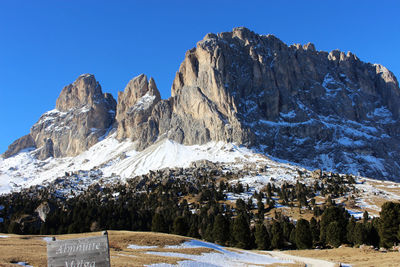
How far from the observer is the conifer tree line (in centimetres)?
7038

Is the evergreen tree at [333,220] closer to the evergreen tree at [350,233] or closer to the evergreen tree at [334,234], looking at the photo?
the evergreen tree at [334,234]

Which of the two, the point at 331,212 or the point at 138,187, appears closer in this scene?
the point at 331,212

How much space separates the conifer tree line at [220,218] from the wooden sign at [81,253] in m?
62.6

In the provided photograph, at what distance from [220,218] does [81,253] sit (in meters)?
67.9

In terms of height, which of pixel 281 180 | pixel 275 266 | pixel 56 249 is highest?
pixel 281 180

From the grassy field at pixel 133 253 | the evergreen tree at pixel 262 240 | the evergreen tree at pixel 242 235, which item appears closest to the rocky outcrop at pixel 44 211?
the grassy field at pixel 133 253

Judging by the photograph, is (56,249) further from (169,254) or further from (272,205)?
(272,205)

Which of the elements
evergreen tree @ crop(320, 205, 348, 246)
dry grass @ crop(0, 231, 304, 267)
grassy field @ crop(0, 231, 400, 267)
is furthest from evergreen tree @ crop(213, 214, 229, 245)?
dry grass @ crop(0, 231, 304, 267)

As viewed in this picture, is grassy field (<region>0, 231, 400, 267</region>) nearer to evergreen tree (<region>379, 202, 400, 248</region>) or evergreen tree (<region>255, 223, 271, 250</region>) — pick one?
evergreen tree (<region>379, 202, 400, 248</region>)

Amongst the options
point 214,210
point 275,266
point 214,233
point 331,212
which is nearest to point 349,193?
point 214,210

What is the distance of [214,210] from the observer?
133 m

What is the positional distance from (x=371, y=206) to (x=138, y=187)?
123 metres

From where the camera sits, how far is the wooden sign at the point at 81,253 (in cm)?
1311

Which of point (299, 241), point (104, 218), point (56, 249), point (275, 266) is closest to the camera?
point (56, 249)
